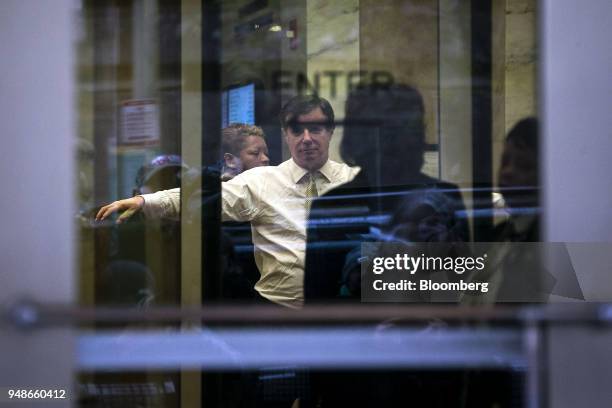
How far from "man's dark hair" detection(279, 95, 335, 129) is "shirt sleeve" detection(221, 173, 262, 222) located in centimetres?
18

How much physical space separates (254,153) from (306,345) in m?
0.74

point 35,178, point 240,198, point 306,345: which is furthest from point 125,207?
point 306,345

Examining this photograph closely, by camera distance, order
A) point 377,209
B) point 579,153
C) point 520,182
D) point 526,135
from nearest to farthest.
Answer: point 579,153
point 526,135
point 520,182
point 377,209

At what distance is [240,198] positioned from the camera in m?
2.24

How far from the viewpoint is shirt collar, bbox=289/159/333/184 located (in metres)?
2.18

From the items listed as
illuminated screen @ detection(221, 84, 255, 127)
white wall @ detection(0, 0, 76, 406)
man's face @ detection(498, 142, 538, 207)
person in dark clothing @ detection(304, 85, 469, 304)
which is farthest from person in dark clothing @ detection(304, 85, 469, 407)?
white wall @ detection(0, 0, 76, 406)

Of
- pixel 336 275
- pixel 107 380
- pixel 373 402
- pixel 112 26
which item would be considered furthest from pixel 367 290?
pixel 112 26

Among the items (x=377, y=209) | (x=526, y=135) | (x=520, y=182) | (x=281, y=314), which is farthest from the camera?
(x=377, y=209)

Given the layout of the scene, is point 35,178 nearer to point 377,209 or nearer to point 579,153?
point 377,209

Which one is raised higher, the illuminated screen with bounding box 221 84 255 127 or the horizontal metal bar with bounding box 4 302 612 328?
the illuminated screen with bounding box 221 84 255 127

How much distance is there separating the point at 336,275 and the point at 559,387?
2.55ft

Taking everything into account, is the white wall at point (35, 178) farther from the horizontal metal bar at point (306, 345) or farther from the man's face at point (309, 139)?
the man's face at point (309, 139)

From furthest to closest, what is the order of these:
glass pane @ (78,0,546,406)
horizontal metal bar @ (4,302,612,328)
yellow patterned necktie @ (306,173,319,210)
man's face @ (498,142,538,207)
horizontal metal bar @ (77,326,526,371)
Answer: yellow patterned necktie @ (306,173,319,210) < glass pane @ (78,0,546,406) < man's face @ (498,142,538,207) < horizontal metal bar @ (77,326,526,371) < horizontal metal bar @ (4,302,612,328)

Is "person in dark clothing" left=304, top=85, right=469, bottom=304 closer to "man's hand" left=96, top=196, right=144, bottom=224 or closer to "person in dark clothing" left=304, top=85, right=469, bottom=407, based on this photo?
"person in dark clothing" left=304, top=85, right=469, bottom=407
